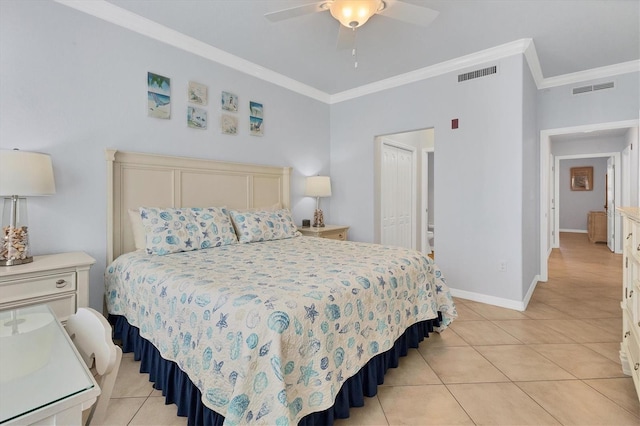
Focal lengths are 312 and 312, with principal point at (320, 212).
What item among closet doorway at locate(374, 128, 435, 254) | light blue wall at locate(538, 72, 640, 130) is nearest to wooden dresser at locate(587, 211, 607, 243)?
closet doorway at locate(374, 128, 435, 254)

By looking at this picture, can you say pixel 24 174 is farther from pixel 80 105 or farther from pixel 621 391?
pixel 621 391

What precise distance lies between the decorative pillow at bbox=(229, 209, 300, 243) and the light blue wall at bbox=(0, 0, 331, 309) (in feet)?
2.71

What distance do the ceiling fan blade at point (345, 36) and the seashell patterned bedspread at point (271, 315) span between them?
162 cm

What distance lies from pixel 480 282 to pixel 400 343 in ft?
5.91

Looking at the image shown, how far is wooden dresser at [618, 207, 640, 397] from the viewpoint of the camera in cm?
162

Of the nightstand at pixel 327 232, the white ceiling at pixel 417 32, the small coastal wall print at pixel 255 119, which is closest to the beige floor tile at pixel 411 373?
the nightstand at pixel 327 232

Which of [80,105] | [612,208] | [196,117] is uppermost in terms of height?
[196,117]

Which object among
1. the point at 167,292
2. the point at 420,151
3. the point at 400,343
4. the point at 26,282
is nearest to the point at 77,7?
the point at 26,282

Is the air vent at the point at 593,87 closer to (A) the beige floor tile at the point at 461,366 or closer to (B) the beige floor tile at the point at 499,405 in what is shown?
(A) the beige floor tile at the point at 461,366

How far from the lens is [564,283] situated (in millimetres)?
4117

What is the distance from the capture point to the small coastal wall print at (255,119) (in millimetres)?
3662

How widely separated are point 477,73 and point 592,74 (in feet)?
5.25

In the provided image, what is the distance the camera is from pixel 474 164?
3.44 meters

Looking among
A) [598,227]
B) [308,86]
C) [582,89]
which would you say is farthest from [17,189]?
[598,227]
